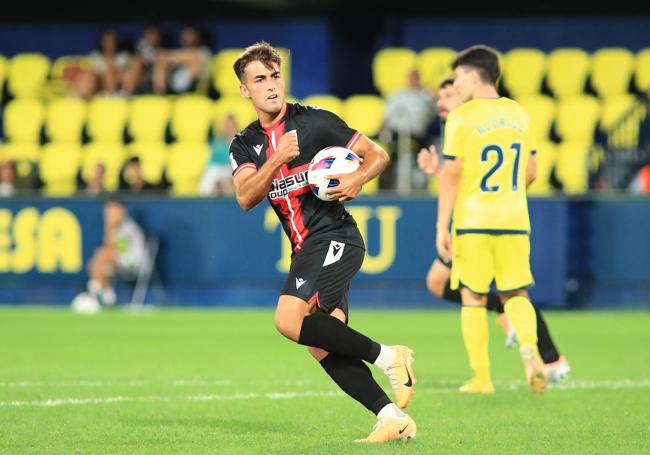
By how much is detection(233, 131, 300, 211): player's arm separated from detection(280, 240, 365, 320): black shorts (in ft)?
1.24

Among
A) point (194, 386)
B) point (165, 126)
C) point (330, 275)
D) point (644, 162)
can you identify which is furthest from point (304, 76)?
point (330, 275)

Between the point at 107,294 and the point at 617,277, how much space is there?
20.8ft

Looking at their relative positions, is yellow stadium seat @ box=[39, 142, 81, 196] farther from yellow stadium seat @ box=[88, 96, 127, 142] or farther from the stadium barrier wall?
the stadium barrier wall

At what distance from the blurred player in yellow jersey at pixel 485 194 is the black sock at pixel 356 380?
1903 millimetres

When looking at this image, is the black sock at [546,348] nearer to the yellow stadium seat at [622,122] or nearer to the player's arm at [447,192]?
the player's arm at [447,192]

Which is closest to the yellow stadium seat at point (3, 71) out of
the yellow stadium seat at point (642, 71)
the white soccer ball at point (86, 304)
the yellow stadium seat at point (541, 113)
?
the white soccer ball at point (86, 304)

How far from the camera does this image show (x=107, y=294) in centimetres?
1678

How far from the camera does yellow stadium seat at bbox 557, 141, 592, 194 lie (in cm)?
1761

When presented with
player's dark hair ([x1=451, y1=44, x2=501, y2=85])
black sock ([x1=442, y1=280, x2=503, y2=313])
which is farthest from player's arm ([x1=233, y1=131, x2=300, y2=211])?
black sock ([x1=442, y1=280, x2=503, y2=313])

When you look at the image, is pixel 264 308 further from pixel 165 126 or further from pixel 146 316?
pixel 165 126

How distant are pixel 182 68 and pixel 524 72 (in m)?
5.19

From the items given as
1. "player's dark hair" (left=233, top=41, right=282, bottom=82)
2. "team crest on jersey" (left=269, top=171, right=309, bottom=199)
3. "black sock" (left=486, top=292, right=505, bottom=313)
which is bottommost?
"black sock" (left=486, top=292, right=505, bottom=313)

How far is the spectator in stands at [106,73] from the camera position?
20.3 metres

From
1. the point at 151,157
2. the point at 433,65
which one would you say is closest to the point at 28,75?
the point at 151,157
